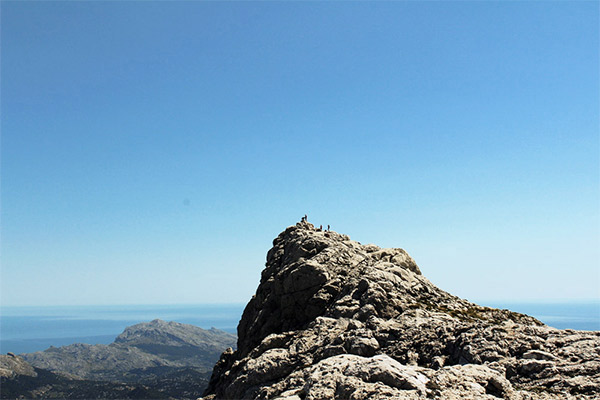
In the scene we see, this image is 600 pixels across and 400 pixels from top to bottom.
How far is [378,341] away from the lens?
39219 mm

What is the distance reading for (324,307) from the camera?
168 ft

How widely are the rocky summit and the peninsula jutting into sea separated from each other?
0.33 ft

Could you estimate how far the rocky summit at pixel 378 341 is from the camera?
26.6 m

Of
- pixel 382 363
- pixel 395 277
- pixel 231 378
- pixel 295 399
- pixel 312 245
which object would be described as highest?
pixel 312 245

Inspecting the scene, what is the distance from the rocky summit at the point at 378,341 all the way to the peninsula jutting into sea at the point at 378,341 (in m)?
0.10

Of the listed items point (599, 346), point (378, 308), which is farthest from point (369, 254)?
point (599, 346)

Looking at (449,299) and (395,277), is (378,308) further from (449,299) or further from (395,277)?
(449,299)

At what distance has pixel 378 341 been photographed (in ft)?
129

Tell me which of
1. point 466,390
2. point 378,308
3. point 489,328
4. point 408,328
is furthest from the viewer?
point 378,308

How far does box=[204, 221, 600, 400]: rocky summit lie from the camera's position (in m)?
26.6

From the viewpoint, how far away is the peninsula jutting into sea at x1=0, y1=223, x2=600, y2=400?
26.6m

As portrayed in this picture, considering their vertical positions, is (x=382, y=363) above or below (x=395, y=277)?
below

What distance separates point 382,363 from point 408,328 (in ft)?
51.5

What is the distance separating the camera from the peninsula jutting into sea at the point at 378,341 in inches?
1049
